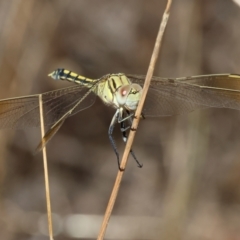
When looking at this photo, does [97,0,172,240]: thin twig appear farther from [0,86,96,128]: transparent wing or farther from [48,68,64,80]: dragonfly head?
[48,68,64,80]: dragonfly head

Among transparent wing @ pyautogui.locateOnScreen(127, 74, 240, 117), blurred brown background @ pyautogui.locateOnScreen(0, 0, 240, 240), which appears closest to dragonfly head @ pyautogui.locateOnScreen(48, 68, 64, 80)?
transparent wing @ pyautogui.locateOnScreen(127, 74, 240, 117)

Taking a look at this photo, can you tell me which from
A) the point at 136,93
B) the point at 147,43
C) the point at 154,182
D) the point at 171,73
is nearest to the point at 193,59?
the point at 171,73

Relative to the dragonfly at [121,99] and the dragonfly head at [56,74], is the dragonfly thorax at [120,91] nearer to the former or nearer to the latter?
the dragonfly at [121,99]

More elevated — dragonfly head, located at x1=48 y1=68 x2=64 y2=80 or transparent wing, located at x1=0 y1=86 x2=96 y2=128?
dragonfly head, located at x1=48 y1=68 x2=64 y2=80

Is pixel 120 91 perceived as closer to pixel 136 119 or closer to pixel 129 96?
pixel 129 96

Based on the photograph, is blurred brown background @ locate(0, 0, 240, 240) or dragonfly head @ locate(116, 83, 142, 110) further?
blurred brown background @ locate(0, 0, 240, 240)

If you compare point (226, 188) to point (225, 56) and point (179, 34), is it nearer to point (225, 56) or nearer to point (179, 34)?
point (225, 56)

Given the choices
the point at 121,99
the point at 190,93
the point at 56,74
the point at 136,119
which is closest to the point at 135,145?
the point at 56,74
